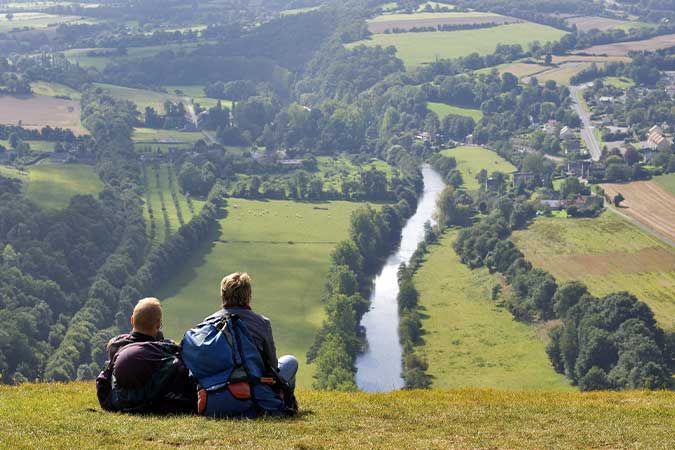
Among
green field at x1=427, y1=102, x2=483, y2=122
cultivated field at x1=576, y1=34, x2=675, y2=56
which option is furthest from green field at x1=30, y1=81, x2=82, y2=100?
cultivated field at x1=576, y1=34, x2=675, y2=56

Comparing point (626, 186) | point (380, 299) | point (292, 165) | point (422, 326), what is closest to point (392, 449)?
point (422, 326)

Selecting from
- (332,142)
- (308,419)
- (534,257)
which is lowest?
(332,142)

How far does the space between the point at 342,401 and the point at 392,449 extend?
→ 3.99 m

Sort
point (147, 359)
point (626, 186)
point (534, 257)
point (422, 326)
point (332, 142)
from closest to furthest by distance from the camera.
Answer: point (147, 359), point (422, 326), point (534, 257), point (626, 186), point (332, 142)

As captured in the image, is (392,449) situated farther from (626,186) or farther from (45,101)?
(45,101)

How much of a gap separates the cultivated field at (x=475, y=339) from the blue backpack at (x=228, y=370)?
1627 inches

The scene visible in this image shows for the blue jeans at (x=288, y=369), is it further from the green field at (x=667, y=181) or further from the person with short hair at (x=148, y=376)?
the green field at (x=667, y=181)

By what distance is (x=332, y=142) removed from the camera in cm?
14275

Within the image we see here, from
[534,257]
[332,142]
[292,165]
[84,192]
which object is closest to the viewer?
[534,257]

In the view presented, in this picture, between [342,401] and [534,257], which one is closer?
[342,401]

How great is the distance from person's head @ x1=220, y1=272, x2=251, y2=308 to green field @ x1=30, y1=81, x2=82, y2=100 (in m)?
141

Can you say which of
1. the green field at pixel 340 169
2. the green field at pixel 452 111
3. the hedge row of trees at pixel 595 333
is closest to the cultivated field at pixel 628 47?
the green field at pixel 452 111

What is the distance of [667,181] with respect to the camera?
10675cm

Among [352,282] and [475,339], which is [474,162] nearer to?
[352,282]
